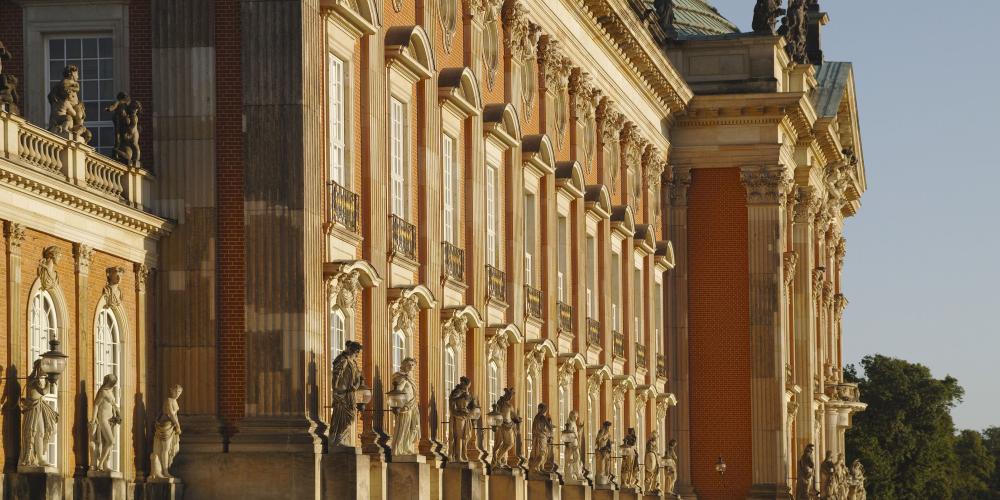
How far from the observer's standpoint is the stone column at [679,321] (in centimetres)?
7000

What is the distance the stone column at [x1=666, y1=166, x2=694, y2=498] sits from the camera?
70000mm

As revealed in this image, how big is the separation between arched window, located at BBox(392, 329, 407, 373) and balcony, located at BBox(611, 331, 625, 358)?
19.6 m

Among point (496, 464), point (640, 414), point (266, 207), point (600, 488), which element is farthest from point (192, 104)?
point (640, 414)

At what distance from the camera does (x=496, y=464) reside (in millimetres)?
46594

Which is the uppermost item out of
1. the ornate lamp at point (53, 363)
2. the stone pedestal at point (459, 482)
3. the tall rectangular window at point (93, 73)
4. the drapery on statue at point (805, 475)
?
the tall rectangular window at point (93, 73)

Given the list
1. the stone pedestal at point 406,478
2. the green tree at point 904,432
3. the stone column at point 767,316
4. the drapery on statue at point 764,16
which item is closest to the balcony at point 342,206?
the stone pedestal at point 406,478

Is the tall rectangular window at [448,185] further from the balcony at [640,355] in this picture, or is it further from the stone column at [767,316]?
the stone column at [767,316]

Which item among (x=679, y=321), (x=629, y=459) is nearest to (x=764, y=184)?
(x=679, y=321)

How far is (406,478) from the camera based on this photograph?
38344 millimetres

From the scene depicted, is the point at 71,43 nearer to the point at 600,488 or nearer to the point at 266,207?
the point at 266,207

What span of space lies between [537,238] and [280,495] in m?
20.1

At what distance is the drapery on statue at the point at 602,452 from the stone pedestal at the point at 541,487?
21.4ft

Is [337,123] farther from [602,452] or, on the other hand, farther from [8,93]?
[602,452]

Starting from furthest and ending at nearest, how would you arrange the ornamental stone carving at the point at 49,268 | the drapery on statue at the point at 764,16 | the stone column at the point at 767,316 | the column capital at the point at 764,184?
the drapery on statue at the point at 764,16, the column capital at the point at 764,184, the stone column at the point at 767,316, the ornamental stone carving at the point at 49,268
